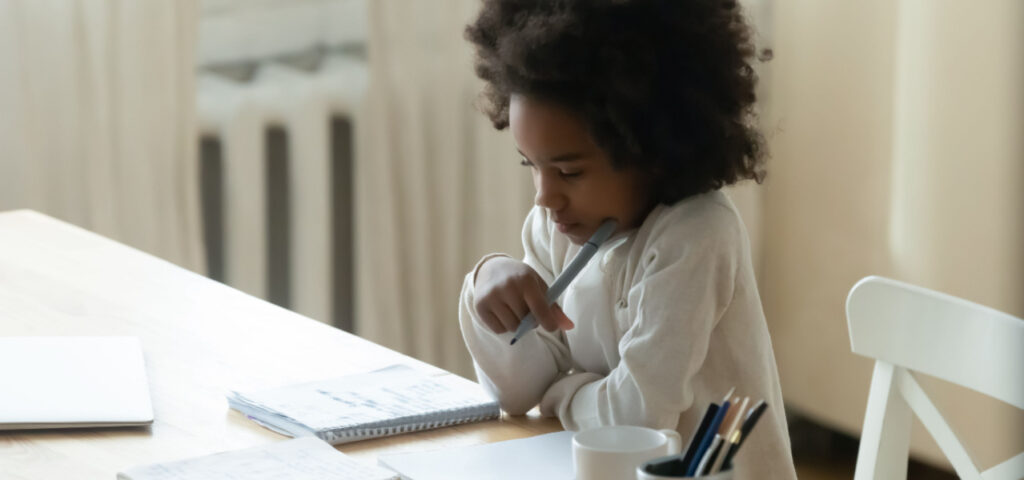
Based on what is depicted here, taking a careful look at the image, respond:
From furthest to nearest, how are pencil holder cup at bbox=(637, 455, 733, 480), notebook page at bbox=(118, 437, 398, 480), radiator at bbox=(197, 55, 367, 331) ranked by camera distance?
radiator at bbox=(197, 55, 367, 331), notebook page at bbox=(118, 437, 398, 480), pencil holder cup at bbox=(637, 455, 733, 480)

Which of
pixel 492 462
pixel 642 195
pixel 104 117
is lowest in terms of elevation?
pixel 492 462

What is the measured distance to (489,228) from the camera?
2.78 meters

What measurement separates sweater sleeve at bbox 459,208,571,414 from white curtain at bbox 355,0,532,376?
1.40 metres

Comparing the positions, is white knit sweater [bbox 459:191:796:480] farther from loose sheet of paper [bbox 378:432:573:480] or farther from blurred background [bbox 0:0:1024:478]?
blurred background [bbox 0:0:1024:478]

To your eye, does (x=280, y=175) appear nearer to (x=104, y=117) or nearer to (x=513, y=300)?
(x=104, y=117)

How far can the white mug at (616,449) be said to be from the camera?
0.83 m

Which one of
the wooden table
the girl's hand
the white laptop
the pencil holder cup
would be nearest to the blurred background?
the wooden table

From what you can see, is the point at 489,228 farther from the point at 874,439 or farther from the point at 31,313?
the point at 874,439

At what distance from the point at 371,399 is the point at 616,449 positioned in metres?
0.37

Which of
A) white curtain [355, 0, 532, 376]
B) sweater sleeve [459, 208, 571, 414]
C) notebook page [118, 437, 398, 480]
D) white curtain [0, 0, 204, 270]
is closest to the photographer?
notebook page [118, 437, 398, 480]

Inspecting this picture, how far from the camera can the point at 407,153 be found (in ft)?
8.68

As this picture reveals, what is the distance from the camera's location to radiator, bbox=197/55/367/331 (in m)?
2.45

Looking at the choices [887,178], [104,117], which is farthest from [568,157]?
[887,178]

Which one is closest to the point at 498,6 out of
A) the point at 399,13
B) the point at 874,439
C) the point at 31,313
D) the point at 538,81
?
the point at 538,81
